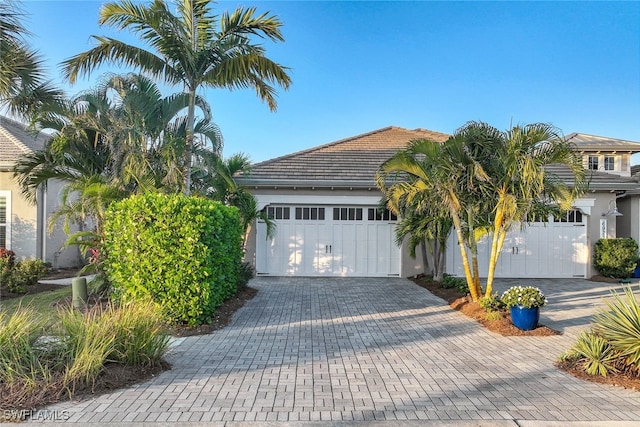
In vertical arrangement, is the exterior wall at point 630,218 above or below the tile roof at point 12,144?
below

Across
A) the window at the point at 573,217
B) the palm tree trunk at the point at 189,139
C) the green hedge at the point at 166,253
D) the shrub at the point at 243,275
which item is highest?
the palm tree trunk at the point at 189,139

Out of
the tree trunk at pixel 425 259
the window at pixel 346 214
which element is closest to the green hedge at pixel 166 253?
the window at pixel 346 214

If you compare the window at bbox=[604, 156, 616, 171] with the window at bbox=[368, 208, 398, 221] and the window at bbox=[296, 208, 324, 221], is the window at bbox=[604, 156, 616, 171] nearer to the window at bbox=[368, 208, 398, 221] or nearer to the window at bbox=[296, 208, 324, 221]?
the window at bbox=[368, 208, 398, 221]

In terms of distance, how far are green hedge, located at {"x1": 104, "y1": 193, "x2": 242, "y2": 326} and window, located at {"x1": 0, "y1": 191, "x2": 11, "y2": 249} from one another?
9.91m

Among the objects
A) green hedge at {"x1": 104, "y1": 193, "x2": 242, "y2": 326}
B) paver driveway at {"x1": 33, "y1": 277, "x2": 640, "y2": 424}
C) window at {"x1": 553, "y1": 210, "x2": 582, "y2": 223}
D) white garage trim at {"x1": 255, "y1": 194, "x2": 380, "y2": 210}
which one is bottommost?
paver driveway at {"x1": 33, "y1": 277, "x2": 640, "y2": 424}

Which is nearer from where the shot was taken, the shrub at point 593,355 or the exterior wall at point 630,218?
the shrub at point 593,355

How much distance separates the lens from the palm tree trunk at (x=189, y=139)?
8500 millimetres

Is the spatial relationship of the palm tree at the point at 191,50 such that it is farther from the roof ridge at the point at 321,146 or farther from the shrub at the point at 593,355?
the shrub at the point at 593,355

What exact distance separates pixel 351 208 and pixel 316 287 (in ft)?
11.1

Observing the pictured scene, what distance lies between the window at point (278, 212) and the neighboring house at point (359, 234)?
35 millimetres

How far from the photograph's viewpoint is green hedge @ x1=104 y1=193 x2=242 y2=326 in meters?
6.23

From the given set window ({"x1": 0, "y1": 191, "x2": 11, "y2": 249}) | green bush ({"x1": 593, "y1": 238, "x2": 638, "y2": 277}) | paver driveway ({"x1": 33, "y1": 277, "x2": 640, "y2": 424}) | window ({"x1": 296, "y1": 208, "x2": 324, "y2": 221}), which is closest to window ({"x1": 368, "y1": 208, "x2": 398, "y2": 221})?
window ({"x1": 296, "y1": 208, "x2": 324, "y2": 221})

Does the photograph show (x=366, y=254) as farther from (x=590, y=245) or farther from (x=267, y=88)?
(x=590, y=245)

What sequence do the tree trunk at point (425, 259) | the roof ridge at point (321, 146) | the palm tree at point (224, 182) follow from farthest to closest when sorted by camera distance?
the roof ridge at point (321, 146) → the tree trunk at point (425, 259) → the palm tree at point (224, 182)
